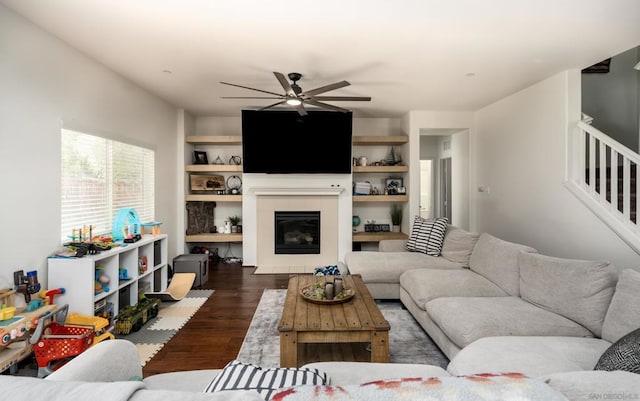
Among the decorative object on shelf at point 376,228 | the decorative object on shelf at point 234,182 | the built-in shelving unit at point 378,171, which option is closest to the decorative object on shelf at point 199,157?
the decorative object on shelf at point 234,182

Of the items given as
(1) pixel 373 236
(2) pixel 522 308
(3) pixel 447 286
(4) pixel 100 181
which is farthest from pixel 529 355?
(4) pixel 100 181

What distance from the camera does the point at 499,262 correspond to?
288 cm

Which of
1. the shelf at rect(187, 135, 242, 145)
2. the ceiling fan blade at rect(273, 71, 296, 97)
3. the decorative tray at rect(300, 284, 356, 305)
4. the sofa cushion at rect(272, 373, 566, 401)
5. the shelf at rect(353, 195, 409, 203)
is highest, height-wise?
the ceiling fan blade at rect(273, 71, 296, 97)

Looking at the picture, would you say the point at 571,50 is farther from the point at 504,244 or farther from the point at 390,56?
the point at 504,244

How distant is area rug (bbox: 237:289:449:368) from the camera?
2439 mm

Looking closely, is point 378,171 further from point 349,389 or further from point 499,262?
point 349,389

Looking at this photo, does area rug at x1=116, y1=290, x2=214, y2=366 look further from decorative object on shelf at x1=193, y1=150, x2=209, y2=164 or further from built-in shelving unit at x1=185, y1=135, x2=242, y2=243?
decorative object on shelf at x1=193, y1=150, x2=209, y2=164

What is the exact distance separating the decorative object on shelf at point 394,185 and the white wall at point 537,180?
4.36ft

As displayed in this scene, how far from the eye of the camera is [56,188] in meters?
2.80

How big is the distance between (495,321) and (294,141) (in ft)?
12.8

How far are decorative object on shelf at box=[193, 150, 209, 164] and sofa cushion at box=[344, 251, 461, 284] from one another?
10.7 ft

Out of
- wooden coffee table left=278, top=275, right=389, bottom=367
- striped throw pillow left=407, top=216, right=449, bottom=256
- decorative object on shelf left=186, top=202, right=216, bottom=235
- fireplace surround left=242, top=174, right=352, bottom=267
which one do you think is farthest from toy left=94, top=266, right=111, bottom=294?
striped throw pillow left=407, top=216, right=449, bottom=256

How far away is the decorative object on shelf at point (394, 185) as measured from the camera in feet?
19.0

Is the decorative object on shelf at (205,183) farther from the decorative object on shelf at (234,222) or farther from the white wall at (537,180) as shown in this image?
the white wall at (537,180)
